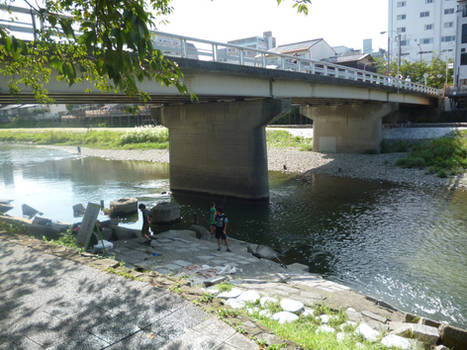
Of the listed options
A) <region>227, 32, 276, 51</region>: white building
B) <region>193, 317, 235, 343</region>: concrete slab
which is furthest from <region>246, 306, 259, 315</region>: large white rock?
<region>227, 32, 276, 51</region>: white building

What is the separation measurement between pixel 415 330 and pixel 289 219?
11522 mm

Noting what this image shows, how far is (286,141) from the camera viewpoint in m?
41.7

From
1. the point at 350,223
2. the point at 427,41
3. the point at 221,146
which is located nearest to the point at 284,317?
the point at 350,223

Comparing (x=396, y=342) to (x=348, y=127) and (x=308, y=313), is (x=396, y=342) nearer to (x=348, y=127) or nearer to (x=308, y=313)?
(x=308, y=313)

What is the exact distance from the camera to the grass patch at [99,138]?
48438 mm

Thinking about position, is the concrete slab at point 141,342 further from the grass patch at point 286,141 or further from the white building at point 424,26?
the white building at point 424,26

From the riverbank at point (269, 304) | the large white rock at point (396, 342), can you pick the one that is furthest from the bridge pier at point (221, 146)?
the large white rock at point (396, 342)

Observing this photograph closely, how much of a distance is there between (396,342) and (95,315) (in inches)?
184

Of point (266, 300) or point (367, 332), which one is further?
point (266, 300)

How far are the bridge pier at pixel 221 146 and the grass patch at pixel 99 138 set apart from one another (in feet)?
67.4

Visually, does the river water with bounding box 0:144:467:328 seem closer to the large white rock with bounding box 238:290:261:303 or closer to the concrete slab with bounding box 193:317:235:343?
the large white rock with bounding box 238:290:261:303

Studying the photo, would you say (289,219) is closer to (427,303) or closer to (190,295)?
(427,303)

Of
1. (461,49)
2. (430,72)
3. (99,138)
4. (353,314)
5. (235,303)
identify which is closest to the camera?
(235,303)

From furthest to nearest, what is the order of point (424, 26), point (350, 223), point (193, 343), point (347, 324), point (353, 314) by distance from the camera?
point (424, 26)
point (350, 223)
point (353, 314)
point (347, 324)
point (193, 343)
